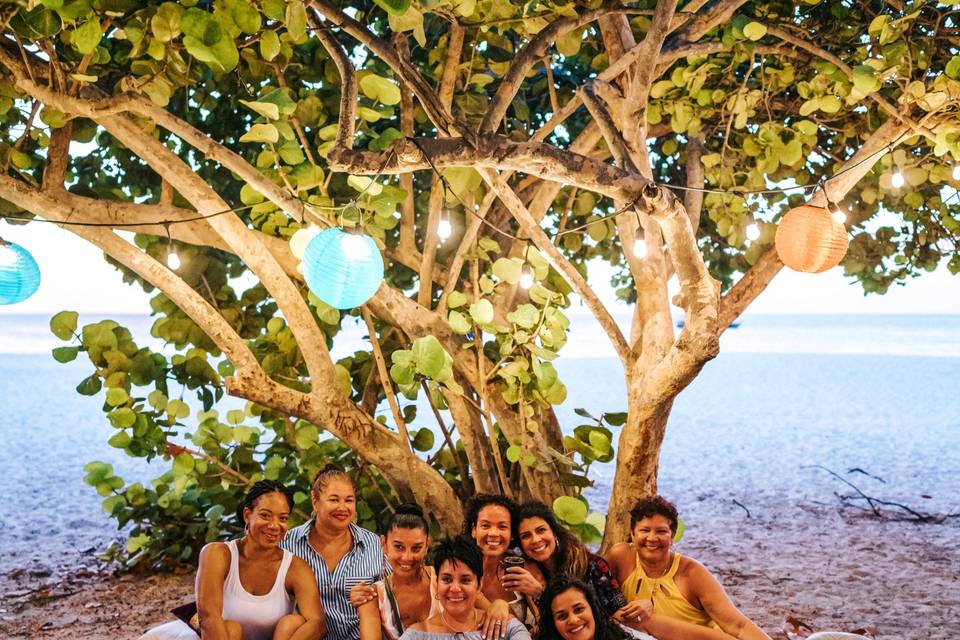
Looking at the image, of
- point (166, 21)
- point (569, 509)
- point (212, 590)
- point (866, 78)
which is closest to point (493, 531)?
point (569, 509)

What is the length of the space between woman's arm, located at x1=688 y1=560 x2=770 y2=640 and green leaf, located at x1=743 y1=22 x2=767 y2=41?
2.07 m

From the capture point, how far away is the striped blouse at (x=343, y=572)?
2781 millimetres

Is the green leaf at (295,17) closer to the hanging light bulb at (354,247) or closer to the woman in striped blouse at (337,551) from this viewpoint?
the hanging light bulb at (354,247)

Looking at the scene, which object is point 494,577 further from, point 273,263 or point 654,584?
point 273,263

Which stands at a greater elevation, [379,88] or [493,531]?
[379,88]

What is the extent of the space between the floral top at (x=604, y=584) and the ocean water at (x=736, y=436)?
3350 millimetres

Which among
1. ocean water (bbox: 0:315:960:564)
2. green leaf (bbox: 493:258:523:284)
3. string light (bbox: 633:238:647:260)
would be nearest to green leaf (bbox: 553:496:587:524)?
green leaf (bbox: 493:258:523:284)

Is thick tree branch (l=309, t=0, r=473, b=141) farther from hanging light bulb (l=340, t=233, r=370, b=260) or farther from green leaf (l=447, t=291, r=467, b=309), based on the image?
green leaf (l=447, t=291, r=467, b=309)

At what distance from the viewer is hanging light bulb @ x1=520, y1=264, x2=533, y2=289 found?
360 cm

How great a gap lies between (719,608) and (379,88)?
7.29ft

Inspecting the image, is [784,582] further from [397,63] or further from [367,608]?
[397,63]

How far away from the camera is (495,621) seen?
253cm

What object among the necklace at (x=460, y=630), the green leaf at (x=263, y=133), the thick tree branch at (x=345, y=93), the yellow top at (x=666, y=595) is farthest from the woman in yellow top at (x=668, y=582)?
the green leaf at (x=263, y=133)

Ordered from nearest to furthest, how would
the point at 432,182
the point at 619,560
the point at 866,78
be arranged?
1. the point at 619,560
2. the point at 866,78
3. the point at 432,182
